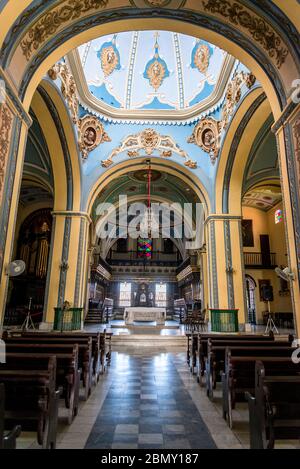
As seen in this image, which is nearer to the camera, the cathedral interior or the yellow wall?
the cathedral interior

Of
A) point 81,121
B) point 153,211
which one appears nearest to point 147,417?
point 81,121

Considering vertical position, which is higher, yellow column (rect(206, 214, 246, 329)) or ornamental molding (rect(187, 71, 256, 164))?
ornamental molding (rect(187, 71, 256, 164))

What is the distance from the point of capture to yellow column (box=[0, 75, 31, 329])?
461 cm

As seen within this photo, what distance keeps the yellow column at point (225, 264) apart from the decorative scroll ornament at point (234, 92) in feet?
12.8

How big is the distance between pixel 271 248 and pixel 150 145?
423 inches

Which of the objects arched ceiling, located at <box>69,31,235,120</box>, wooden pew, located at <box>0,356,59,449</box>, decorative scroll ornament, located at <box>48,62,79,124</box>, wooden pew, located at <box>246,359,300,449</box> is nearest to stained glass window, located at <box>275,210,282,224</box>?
arched ceiling, located at <box>69,31,235,120</box>

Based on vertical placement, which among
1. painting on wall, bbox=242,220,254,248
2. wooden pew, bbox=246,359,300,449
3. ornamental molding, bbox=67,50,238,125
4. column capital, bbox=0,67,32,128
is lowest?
wooden pew, bbox=246,359,300,449

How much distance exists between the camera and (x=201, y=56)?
39.9 ft

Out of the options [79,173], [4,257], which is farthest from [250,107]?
[4,257]

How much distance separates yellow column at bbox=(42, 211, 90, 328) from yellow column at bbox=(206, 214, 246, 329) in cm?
529

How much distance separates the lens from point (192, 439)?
2836 mm

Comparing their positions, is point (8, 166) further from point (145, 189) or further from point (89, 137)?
point (145, 189)

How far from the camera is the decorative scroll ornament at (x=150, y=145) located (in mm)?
12942

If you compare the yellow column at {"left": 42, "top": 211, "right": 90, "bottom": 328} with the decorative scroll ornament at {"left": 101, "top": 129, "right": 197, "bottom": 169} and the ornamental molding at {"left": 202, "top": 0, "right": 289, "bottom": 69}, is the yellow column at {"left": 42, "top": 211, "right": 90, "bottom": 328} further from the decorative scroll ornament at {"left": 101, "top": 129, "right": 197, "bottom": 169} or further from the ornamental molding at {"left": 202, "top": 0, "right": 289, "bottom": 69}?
the ornamental molding at {"left": 202, "top": 0, "right": 289, "bottom": 69}
